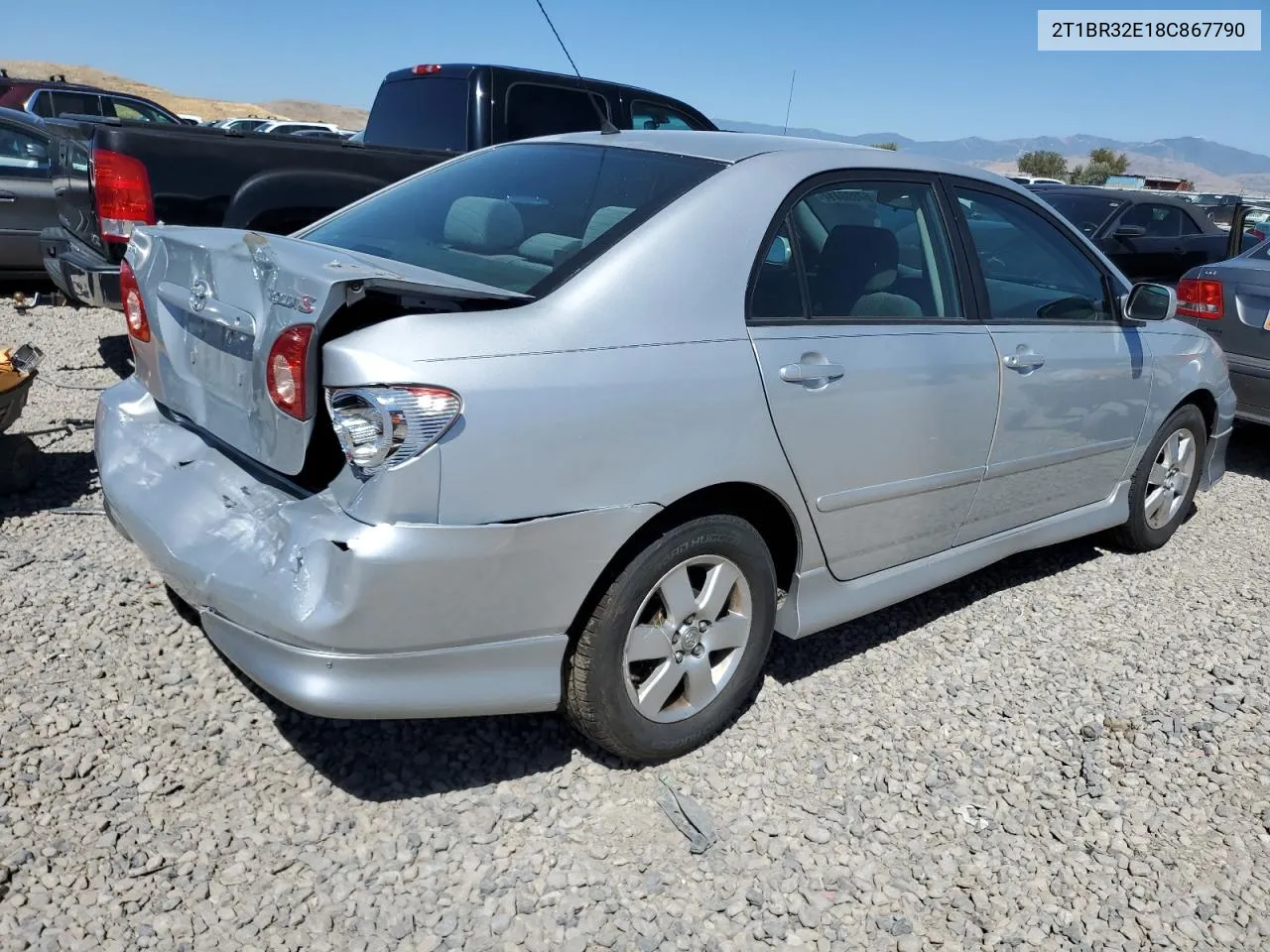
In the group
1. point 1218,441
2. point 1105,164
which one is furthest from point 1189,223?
point 1105,164

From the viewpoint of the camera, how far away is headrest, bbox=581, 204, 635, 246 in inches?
106

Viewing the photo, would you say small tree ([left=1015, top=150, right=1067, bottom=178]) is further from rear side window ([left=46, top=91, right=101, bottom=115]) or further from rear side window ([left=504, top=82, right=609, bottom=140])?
rear side window ([left=504, top=82, right=609, bottom=140])

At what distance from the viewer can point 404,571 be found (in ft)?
7.19

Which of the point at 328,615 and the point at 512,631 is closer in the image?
the point at 328,615

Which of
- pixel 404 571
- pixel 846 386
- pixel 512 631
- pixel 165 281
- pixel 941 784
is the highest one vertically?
pixel 165 281

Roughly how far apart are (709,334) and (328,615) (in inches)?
45.1

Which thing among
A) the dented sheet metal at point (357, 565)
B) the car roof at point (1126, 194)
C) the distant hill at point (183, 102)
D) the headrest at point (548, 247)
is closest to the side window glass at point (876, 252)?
the headrest at point (548, 247)

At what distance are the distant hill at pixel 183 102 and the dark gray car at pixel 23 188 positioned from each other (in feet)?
163

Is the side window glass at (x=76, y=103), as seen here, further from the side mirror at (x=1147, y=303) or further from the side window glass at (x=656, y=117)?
the side mirror at (x=1147, y=303)

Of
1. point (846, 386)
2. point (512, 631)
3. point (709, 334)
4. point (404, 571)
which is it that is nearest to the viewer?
point (404, 571)

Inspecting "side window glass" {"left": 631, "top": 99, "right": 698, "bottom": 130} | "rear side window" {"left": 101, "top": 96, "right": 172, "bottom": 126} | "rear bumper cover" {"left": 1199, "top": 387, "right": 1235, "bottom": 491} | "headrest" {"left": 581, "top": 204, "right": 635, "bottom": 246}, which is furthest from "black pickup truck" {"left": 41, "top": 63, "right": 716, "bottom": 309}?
"rear side window" {"left": 101, "top": 96, "right": 172, "bottom": 126}

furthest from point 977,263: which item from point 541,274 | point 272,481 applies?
point 272,481

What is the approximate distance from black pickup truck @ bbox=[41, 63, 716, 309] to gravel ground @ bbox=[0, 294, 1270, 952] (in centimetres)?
218

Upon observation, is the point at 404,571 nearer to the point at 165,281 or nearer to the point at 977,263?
the point at 165,281
